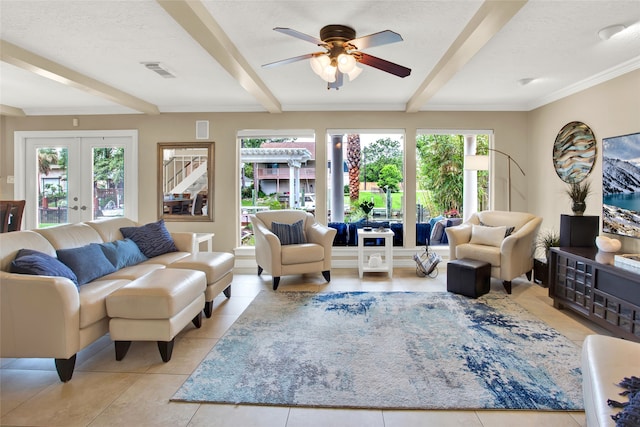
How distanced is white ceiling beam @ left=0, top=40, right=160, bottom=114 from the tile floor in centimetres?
263

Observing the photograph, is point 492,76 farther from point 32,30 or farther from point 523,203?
point 32,30

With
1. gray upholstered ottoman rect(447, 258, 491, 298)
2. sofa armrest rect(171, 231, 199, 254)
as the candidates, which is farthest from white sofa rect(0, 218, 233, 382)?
gray upholstered ottoman rect(447, 258, 491, 298)

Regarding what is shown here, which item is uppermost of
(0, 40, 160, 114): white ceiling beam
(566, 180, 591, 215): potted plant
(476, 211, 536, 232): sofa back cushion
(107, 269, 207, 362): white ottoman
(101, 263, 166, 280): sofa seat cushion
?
(0, 40, 160, 114): white ceiling beam

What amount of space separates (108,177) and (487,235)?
5741 millimetres

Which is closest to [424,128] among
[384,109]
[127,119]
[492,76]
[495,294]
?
[384,109]

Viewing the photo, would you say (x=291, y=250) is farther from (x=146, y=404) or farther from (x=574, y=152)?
(x=574, y=152)

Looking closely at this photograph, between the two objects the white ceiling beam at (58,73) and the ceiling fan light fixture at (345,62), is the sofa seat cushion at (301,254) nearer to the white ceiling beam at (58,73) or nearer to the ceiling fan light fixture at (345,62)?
the ceiling fan light fixture at (345,62)

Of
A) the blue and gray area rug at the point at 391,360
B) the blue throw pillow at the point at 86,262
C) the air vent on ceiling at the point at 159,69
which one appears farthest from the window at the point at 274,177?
the blue throw pillow at the point at 86,262

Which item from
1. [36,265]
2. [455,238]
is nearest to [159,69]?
[36,265]

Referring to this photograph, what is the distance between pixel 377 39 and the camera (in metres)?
2.35

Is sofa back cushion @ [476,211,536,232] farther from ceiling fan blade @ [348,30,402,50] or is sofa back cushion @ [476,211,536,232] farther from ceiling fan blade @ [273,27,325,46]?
ceiling fan blade @ [273,27,325,46]

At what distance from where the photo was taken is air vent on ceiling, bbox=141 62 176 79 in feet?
11.7

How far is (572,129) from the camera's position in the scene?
170 inches

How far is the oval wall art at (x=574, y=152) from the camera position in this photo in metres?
4.07
